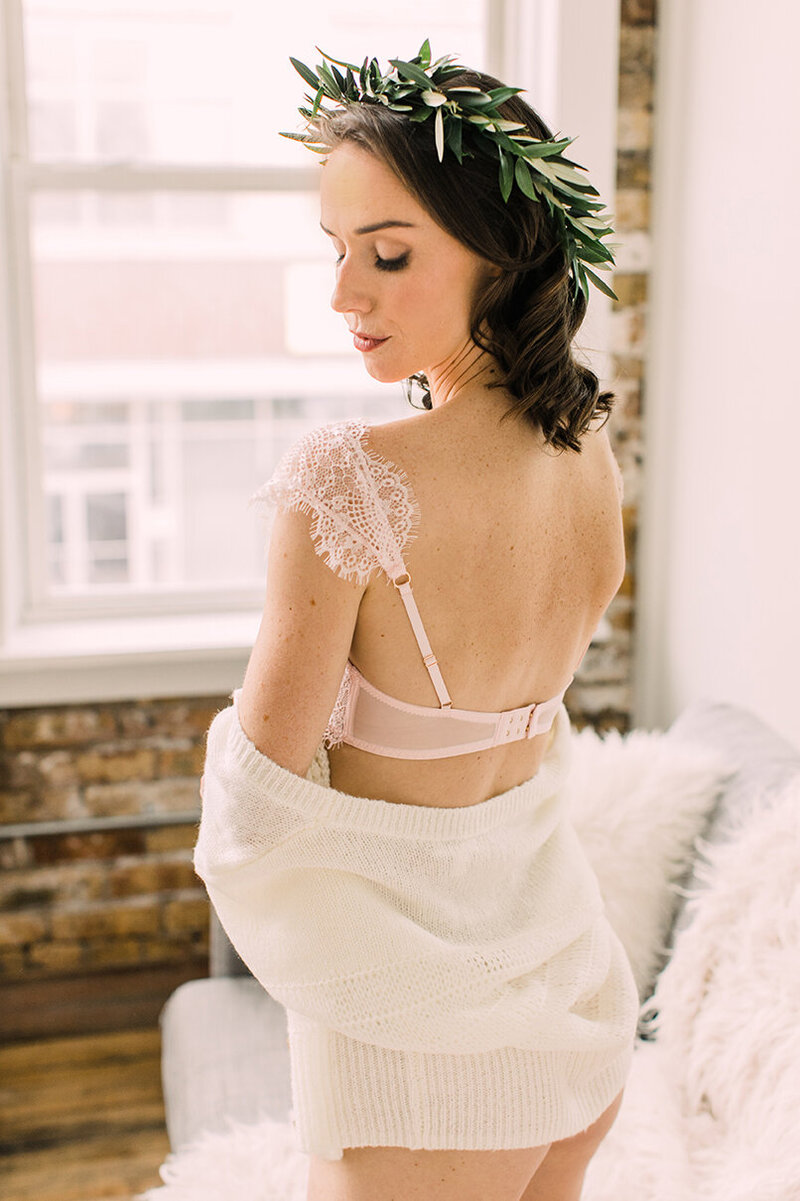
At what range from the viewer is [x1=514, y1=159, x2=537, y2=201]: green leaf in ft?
3.18

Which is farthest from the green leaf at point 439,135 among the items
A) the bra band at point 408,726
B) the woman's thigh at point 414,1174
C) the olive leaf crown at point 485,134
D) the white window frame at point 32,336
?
the white window frame at point 32,336

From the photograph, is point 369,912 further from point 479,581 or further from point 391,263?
point 391,263

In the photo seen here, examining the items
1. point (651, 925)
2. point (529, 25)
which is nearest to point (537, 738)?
point (651, 925)

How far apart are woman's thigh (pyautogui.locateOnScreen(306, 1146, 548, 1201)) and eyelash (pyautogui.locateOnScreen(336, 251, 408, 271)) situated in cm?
82

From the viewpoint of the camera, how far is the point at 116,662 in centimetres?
248

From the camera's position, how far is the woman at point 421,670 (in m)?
0.98

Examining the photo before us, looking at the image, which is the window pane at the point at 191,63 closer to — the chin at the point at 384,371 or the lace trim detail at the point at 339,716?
the chin at the point at 384,371

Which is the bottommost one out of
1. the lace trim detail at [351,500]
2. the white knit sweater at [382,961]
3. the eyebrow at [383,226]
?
the white knit sweater at [382,961]

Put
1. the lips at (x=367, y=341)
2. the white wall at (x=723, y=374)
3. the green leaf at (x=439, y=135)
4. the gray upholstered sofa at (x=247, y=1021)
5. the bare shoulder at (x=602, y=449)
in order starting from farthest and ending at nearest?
the white wall at (x=723, y=374) < the gray upholstered sofa at (x=247, y=1021) < the bare shoulder at (x=602, y=449) < the lips at (x=367, y=341) < the green leaf at (x=439, y=135)

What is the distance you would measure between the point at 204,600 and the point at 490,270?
185cm

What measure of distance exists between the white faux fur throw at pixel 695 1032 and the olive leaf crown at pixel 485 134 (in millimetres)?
924

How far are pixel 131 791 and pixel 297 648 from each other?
178 centimetres

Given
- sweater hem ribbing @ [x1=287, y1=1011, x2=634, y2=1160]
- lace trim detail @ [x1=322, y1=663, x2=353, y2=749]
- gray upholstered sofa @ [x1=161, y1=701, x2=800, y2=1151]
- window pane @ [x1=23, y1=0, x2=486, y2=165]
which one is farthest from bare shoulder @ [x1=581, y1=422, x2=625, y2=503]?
window pane @ [x1=23, y1=0, x2=486, y2=165]

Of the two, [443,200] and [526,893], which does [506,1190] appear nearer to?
[526,893]
